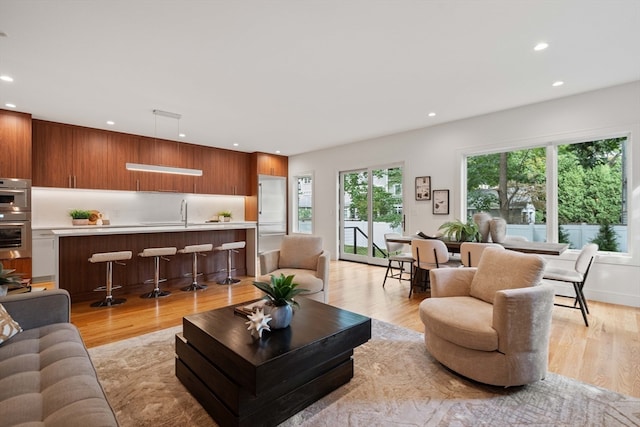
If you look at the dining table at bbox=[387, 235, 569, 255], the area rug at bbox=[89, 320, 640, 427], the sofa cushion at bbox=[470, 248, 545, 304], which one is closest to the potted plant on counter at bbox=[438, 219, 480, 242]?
the dining table at bbox=[387, 235, 569, 255]

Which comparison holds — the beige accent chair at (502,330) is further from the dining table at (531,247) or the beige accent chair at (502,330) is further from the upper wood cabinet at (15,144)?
the upper wood cabinet at (15,144)

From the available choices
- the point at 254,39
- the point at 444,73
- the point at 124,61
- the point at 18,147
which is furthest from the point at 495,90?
the point at 18,147

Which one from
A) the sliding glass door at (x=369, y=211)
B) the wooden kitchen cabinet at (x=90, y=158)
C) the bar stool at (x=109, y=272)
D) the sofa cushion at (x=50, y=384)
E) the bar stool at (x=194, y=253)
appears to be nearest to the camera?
the sofa cushion at (x=50, y=384)

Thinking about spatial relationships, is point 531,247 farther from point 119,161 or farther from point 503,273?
point 119,161

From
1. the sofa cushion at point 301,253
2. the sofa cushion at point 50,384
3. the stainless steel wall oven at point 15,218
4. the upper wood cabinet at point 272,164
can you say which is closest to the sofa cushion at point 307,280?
the sofa cushion at point 301,253

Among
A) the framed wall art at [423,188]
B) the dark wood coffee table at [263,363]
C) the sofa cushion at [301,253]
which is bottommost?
the dark wood coffee table at [263,363]

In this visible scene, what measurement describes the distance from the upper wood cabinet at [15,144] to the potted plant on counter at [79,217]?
1.11m

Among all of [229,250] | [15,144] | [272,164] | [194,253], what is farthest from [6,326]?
[272,164]

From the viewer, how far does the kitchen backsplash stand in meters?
5.60

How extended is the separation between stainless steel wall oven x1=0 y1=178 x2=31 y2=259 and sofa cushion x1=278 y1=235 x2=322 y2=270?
164 inches

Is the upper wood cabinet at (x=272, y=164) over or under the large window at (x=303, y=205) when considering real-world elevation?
over

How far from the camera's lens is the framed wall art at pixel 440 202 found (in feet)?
17.8

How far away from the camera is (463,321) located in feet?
6.93

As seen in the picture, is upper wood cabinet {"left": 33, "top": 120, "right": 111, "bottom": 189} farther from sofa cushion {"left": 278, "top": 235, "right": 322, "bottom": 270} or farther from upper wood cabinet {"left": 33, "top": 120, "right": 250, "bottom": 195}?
sofa cushion {"left": 278, "top": 235, "right": 322, "bottom": 270}
